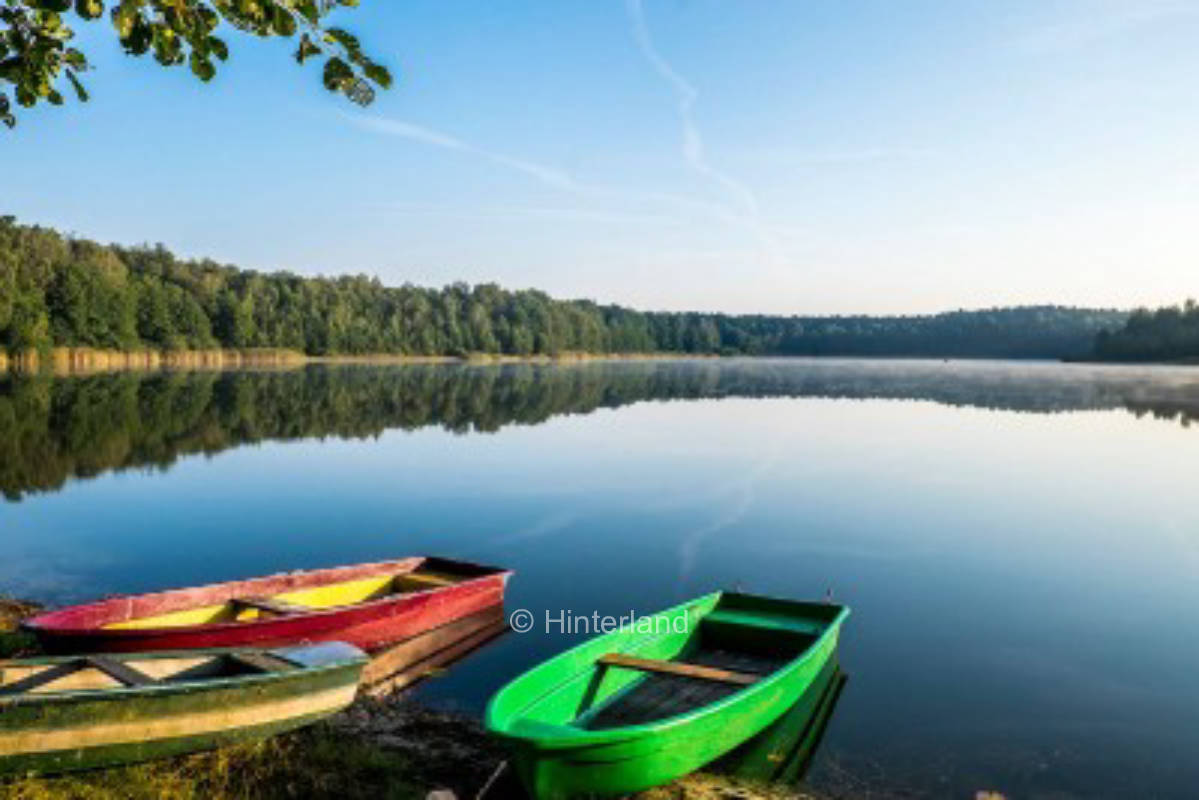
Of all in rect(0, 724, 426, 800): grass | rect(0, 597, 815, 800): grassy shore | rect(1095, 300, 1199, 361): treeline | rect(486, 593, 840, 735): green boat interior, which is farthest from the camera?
rect(1095, 300, 1199, 361): treeline

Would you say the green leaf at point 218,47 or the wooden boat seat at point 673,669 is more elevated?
the green leaf at point 218,47

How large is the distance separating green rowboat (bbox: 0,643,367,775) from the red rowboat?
2286 mm

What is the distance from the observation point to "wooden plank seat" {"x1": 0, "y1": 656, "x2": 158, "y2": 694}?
827 centimetres

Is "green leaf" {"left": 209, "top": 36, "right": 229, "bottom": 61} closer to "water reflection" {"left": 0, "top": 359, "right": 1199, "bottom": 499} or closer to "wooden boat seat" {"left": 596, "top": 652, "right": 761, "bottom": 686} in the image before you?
"wooden boat seat" {"left": 596, "top": 652, "right": 761, "bottom": 686}

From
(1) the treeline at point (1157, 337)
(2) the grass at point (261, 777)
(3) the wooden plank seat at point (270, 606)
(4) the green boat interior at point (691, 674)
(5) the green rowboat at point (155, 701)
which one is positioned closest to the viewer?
(5) the green rowboat at point (155, 701)

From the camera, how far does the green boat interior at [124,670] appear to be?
27.2 feet

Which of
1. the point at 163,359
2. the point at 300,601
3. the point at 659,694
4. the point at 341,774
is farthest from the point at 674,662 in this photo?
the point at 163,359

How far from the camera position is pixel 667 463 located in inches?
1401

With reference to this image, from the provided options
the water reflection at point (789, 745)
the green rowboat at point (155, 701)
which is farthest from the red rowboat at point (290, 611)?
the water reflection at point (789, 745)

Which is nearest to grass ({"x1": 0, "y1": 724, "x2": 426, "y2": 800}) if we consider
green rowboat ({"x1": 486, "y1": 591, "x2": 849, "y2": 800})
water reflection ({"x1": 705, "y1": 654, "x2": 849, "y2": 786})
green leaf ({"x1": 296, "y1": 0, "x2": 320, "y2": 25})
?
green rowboat ({"x1": 486, "y1": 591, "x2": 849, "y2": 800})

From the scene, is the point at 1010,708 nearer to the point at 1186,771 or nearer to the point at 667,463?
the point at 1186,771

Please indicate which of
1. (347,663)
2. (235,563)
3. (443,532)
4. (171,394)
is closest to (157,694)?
(347,663)

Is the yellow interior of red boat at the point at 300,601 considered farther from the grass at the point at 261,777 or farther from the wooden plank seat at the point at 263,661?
the grass at the point at 261,777

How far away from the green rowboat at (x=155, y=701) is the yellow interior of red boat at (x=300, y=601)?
2544 mm
